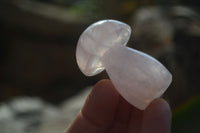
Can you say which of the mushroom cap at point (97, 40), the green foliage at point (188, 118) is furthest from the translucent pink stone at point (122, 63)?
the green foliage at point (188, 118)

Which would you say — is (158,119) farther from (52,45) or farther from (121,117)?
(52,45)

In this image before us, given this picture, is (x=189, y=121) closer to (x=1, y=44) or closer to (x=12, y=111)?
(x=12, y=111)

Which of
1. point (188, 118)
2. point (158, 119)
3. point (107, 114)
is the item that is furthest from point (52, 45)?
point (158, 119)

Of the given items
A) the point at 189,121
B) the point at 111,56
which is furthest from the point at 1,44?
the point at 111,56

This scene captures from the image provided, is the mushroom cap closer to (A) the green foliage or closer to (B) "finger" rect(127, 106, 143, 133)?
(B) "finger" rect(127, 106, 143, 133)

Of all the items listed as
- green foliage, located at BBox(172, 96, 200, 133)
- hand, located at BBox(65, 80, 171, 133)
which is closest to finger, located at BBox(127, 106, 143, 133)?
hand, located at BBox(65, 80, 171, 133)
